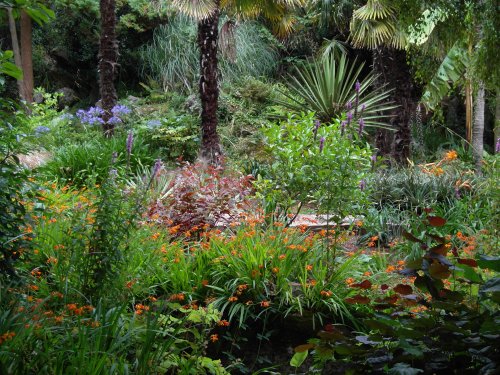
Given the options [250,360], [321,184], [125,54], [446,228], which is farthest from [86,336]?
[125,54]

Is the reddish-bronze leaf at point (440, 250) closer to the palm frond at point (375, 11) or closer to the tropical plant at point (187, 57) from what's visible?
the palm frond at point (375, 11)

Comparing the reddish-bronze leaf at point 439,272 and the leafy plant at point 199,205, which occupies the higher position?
the leafy plant at point 199,205

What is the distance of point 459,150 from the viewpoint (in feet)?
55.4

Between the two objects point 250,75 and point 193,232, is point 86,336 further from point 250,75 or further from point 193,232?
point 250,75

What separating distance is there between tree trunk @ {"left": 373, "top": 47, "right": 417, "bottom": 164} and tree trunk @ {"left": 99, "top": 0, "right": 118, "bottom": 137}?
6.06 m

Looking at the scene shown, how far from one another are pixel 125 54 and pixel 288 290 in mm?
17258

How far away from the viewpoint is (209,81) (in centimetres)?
1093

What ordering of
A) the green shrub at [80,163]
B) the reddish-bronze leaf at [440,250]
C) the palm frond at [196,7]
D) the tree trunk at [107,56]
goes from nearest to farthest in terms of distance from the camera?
the reddish-bronze leaf at [440,250]
the green shrub at [80,163]
the palm frond at [196,7]
the tree trunk at [107,56]

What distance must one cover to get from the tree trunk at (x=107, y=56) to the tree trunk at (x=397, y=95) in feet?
19.9

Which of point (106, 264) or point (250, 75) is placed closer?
point (106, 264)

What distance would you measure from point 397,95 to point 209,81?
473cm

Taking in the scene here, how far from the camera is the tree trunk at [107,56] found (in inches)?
484

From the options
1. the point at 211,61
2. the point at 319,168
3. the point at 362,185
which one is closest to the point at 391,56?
the point at 211,61

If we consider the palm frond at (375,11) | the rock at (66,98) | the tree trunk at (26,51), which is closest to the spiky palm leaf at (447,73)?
the palm frond at (375,11)
